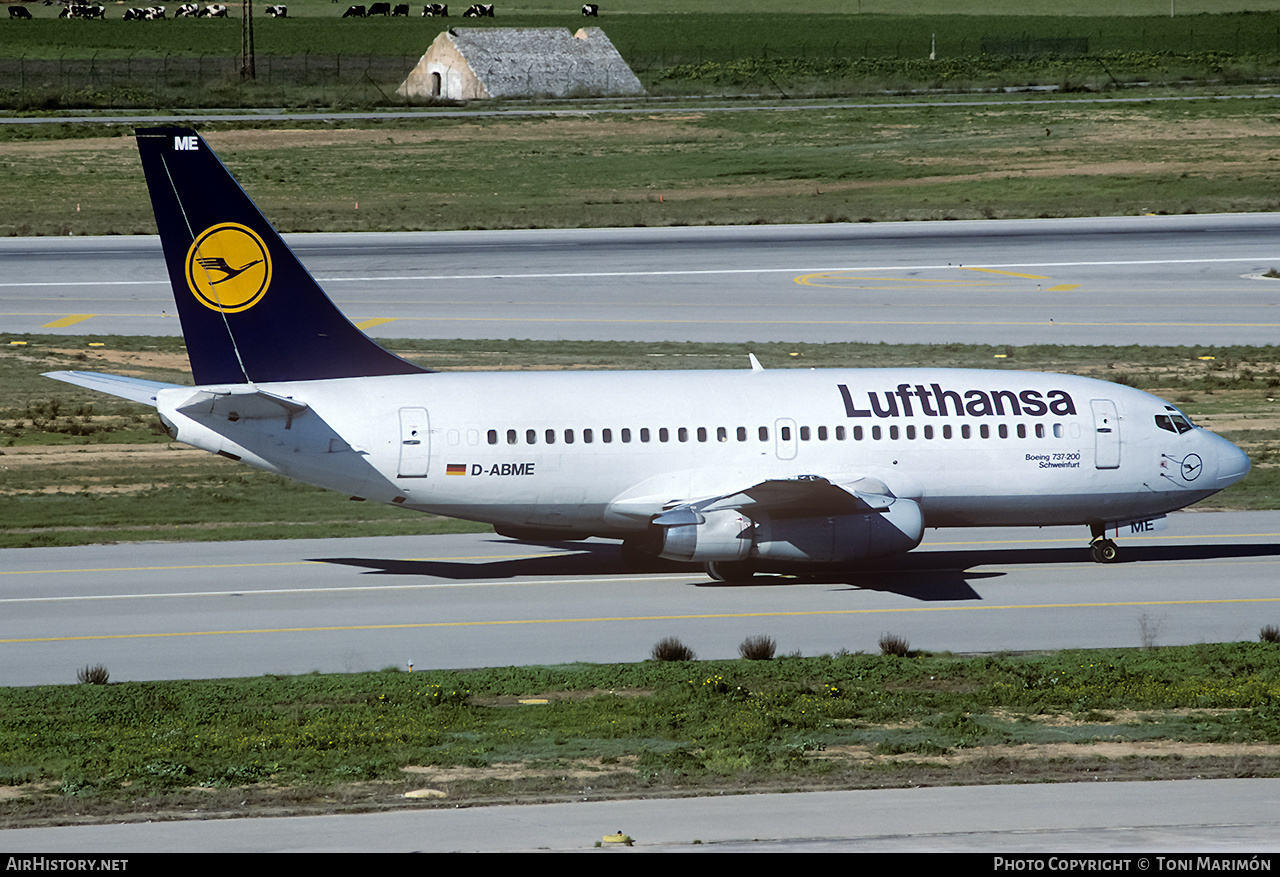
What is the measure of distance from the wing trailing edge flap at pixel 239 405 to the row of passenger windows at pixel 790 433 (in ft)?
13.2

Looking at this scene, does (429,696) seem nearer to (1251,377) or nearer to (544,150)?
(1251,377)

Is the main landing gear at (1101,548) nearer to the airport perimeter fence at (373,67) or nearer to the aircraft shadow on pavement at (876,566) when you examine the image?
the aircraft shadow on pavement at (876,566)

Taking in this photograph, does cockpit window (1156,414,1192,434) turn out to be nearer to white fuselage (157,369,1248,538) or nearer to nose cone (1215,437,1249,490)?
white fuselage (157,369,1248,538)

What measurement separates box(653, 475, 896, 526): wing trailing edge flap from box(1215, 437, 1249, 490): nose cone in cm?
812

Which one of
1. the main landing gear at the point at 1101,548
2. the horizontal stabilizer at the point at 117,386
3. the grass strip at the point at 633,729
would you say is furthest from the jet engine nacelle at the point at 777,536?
the horizontal stabilizer at the point at 117,386

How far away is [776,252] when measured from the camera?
7288 cm

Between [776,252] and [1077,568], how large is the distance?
135 ft

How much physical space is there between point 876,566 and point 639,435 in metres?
6.19

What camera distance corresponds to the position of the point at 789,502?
3033 cm

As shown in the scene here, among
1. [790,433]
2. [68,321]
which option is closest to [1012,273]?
[68,321]

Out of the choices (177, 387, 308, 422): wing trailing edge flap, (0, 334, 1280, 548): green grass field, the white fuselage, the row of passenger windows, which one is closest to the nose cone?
the white fuselage

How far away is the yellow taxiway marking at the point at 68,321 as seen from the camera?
5803 centimetres

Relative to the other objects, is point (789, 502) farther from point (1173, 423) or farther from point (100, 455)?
point (100, 455)

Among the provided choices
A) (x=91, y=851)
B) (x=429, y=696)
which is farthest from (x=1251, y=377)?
(x=91, y=851)
